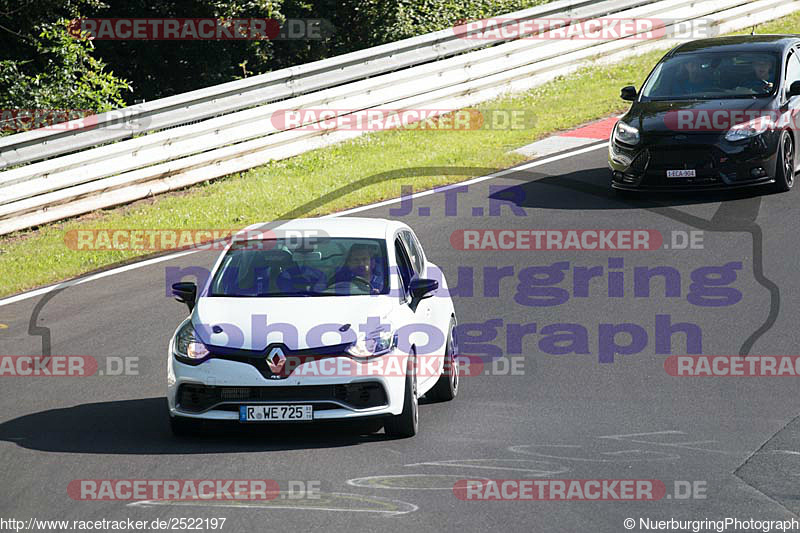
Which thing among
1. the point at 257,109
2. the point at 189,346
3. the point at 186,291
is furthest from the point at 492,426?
the point at 257,109

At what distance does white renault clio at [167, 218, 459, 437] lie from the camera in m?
8.87

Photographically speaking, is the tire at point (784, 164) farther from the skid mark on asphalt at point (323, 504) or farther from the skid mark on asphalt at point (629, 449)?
the skid mark on asphalt at point (323, 504)

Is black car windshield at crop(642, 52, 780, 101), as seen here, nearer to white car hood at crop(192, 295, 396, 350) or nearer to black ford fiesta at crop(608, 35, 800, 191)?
black ford fiesta at crop(608, 35, 800, 191)

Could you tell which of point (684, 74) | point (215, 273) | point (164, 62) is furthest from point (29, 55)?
point (215, 273)

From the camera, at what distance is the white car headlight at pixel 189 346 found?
29.8ft

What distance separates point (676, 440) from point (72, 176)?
37.1 feet

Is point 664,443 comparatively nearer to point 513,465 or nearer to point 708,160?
point 513,465

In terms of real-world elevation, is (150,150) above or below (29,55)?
below

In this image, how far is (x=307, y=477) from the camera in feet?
26.7

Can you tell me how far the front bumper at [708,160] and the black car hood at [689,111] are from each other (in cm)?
15

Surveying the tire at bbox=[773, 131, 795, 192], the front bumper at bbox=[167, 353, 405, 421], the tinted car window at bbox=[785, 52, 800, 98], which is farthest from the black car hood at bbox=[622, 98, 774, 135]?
the front bumper at bbox=[167, 353, 405, 421]

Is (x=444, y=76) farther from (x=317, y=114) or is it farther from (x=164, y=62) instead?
(x=164, y=62)

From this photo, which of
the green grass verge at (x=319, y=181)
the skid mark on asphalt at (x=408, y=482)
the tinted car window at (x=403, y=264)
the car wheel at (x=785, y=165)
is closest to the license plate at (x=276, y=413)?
the skid mark on asphalt at (x=408, y=482)

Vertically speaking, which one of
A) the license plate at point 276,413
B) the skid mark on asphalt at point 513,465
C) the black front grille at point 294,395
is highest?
the black front grille at point 294,395
